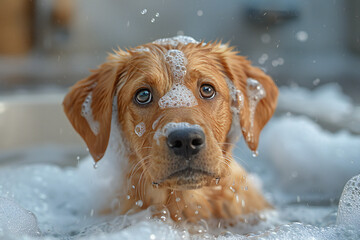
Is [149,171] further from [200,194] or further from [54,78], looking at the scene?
[54,78]

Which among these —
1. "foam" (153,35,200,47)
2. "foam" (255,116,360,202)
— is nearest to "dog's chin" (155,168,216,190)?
"foam" (153,35,200,47)

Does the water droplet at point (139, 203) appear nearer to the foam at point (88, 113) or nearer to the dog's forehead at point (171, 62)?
the foam at point (88, 113)

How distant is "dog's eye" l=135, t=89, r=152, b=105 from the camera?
5.65ft

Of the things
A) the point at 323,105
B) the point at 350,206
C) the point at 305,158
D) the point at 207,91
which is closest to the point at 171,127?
the point at 207,91

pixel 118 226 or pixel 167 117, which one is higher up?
pixel 167 117

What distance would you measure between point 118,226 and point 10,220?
463 millimetres

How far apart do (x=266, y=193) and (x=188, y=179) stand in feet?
5.07

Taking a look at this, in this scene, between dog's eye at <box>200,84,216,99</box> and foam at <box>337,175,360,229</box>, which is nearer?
dog's eye at <box>200,84,216,99</box>

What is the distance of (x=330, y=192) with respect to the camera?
2.78 meters

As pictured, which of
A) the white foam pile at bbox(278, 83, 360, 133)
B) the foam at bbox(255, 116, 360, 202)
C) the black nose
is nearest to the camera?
the black nose

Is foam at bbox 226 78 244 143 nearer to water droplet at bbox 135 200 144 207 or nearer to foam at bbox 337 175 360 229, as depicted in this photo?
water droplet at bbox 135 200 144 207

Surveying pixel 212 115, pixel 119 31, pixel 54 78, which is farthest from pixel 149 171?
pixel 119 31

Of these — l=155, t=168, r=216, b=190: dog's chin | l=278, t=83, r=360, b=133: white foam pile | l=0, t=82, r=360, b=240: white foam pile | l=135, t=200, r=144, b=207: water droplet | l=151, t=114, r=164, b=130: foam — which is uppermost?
l=151, t=114, r=164, b=130: foam

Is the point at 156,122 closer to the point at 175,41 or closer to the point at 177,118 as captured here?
the point at 177,118
